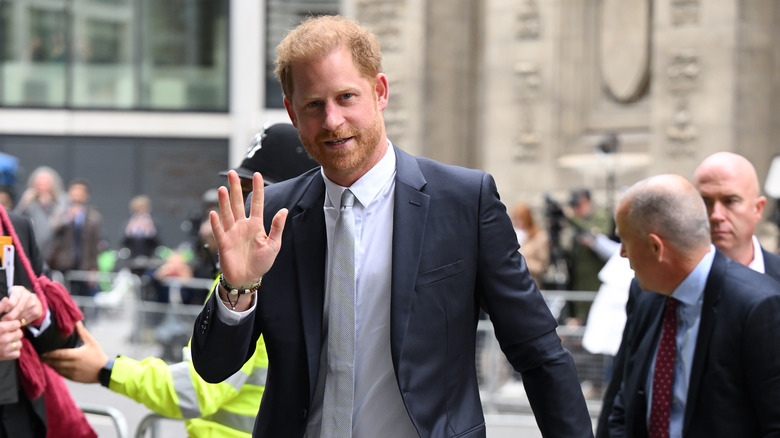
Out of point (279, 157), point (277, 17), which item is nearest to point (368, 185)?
point (279, 157)

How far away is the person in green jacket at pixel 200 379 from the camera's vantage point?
142 inches

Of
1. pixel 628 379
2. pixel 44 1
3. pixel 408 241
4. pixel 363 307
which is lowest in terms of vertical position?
pixel 628 379

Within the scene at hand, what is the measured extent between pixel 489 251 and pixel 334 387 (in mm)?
524

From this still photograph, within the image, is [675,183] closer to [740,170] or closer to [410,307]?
[740,170]

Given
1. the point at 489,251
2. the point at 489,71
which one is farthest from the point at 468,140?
the point at 489,251

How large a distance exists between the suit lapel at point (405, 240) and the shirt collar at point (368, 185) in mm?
28

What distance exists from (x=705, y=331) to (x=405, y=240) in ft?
4.33

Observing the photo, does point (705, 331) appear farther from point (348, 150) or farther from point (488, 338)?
point (488, 338)

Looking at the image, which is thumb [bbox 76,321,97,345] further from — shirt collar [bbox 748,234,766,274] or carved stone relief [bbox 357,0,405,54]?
carved stone relief [bbox 357,0,405,54]

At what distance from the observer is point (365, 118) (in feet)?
9.04

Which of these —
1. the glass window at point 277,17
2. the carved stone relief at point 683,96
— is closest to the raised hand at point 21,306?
the carved stone relief at point 683,96

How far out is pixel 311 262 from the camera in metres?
2.88

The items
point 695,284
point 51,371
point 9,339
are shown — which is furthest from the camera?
point 51,371

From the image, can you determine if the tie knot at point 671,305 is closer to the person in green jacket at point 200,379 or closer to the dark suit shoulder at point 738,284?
the dark suit shoulder at point 738,284
